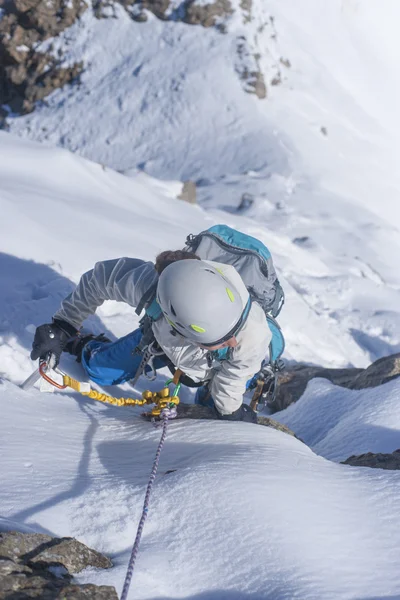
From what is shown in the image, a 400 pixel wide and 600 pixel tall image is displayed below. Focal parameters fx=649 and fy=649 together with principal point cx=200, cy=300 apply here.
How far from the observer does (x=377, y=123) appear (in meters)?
20.9

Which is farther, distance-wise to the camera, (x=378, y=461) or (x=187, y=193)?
(x=187, y=193)

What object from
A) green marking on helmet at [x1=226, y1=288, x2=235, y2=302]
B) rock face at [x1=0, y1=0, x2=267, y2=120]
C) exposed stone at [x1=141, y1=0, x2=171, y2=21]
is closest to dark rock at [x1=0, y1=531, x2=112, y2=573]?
green marking on helmet at [x1=226, y1=288, x2=235, y2=302]

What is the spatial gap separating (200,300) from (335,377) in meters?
2.79

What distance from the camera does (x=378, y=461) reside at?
116 inches

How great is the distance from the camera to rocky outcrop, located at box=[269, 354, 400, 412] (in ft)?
14.8

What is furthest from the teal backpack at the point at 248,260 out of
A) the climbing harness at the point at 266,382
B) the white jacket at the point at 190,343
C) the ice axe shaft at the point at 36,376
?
the ice axe shaft at the point at 36,376

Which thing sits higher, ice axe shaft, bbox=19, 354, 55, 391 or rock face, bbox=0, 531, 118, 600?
rock face, bbox=0, 531, 118, 600

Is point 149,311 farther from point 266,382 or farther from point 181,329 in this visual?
point 266,382

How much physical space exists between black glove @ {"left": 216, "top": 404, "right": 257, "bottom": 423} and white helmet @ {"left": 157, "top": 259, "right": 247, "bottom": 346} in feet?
2.22

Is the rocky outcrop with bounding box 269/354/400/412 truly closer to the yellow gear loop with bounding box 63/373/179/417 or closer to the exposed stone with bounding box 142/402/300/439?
the exposed stone with bounding box 142/402/300/439

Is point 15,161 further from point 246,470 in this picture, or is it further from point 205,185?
point 205,185

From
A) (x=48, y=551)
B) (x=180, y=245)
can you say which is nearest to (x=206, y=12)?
(x=180, y=245)

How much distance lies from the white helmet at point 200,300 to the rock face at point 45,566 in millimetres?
991

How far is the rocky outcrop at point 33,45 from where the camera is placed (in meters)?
18.4
